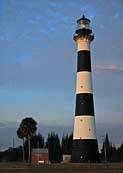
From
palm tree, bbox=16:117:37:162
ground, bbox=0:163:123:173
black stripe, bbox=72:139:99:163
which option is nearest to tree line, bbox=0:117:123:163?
palm tree, bbox=16:117:37:162

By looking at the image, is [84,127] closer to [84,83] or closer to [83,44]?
[84,83]

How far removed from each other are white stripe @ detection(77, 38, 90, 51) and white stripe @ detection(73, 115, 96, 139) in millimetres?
9757

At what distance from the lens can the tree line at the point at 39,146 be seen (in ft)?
353

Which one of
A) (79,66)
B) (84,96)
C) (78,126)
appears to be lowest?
(78,126)

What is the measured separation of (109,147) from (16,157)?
37.4 m

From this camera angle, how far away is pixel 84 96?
200 feet

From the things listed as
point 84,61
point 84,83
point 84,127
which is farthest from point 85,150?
point 84,61

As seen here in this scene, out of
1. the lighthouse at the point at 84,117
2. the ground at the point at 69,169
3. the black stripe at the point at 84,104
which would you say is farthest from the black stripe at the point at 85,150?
the ground at the point at 69,169

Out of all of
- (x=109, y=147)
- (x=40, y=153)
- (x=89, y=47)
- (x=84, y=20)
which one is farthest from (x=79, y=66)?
(x=109, y=147)

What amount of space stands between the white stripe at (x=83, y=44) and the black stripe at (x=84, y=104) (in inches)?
265

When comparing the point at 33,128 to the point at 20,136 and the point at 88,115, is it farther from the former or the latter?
the point at 88,115

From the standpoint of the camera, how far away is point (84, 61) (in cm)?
6197

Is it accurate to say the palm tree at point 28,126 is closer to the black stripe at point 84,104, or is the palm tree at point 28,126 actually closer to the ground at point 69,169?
the black stripe at point 84,104

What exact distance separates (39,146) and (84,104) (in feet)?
215
